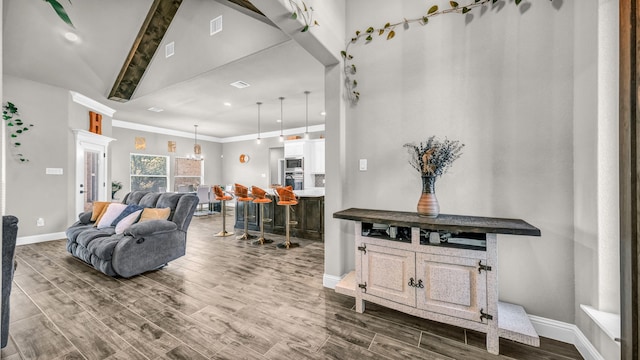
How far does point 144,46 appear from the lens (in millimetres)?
4711

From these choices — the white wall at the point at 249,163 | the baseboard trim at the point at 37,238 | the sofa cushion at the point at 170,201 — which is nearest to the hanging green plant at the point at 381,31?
the sofa cushion at the point at 170,201

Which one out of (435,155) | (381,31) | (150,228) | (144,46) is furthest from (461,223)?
(144,46)

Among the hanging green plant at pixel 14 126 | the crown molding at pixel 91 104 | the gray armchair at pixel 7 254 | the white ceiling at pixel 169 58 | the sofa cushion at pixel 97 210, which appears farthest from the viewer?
the crown molding at pixel 91 104

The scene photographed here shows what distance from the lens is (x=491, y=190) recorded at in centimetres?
219

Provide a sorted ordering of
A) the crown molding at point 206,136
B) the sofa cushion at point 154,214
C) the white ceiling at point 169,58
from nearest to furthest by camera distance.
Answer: the sofa cushion at point 154,214 → the white ceiling at point 169,58 → the crown molding at point 206,136

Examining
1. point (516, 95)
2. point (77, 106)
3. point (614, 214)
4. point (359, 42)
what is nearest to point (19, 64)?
point (77, 106)

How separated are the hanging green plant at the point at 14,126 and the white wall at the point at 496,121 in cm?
569

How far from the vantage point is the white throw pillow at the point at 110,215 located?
362 cm

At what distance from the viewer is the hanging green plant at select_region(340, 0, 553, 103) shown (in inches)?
88.7

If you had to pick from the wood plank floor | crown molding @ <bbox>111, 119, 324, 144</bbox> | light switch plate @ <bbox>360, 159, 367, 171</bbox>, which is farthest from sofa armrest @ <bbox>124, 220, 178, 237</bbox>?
crown molding @ <bbox>111, 119, 324, 144</bbox>

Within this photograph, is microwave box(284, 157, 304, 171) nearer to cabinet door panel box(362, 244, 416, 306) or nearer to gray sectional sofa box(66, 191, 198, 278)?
gray sectional sofa box(66, 191, 198, 278)

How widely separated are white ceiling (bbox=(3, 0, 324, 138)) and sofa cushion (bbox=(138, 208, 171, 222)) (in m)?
2.19

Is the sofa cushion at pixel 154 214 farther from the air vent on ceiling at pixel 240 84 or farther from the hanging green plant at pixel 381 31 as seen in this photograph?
the hanging green plant at pixel 381 31

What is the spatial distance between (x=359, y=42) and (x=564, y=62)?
171 cm
